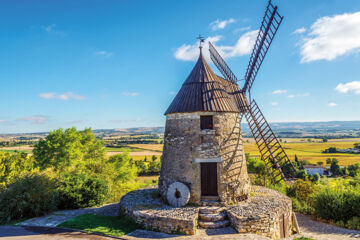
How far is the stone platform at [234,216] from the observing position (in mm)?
9344

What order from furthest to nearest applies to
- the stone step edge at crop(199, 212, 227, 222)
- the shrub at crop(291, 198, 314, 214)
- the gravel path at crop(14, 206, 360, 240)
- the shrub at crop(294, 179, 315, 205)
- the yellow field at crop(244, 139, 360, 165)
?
the yellow field at crop(244, 139, 360, 165), the shrub at crop(294, 179, 315, 205), the shrub at crop(291, 198, 314, 214), the stone step edge at crop(199, 212, 227, 222), the gravel path at crop(14, 206, 360, 240)

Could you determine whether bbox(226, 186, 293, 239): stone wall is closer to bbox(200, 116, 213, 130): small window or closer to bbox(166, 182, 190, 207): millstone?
bbox(166, 182, 190, 207): millstone

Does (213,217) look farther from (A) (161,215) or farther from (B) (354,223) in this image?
(B) (354,223)

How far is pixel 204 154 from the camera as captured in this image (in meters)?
11.6

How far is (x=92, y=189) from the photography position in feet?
48.4

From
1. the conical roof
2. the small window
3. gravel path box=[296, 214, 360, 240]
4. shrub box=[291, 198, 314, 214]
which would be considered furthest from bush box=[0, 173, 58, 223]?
shrub box=[291, 198, 314, 214]

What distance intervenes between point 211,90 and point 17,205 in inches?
526

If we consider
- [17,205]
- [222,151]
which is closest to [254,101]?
[222,151]

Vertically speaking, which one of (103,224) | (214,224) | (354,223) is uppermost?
(214,224)

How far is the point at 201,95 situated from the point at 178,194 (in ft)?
18.9

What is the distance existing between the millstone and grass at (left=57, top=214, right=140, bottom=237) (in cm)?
222

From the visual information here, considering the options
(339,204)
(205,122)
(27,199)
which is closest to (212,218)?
(205,122)

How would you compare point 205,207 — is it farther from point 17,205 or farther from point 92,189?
point 17,205

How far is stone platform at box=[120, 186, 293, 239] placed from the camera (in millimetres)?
9344
